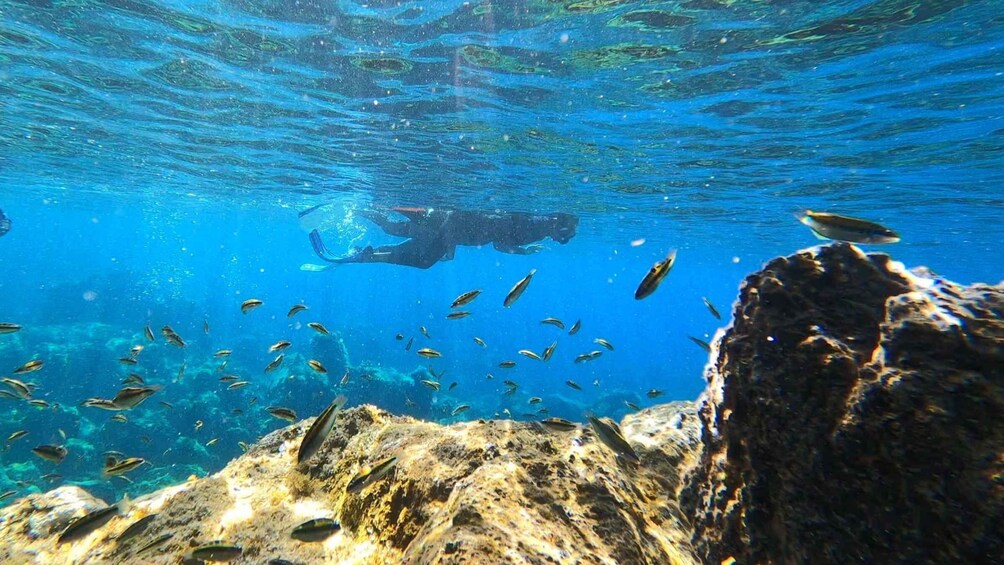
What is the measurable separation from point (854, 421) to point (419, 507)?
8.29 ft

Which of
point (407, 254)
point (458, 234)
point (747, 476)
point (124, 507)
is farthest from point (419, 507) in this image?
point (458, 234)

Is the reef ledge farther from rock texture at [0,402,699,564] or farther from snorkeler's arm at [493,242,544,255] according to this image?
snorkeler's arm at [493,242,544,255]

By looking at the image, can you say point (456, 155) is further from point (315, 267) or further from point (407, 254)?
point (315, 267)

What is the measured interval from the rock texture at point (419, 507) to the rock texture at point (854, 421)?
0.70 m

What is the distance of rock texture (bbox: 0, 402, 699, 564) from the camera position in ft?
7.88

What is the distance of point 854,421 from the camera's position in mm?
2021

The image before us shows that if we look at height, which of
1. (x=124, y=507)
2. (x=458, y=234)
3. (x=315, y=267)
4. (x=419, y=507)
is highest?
(x=458, y=234)

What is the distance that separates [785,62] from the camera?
969 centimetres

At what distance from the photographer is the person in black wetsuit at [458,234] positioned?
59.2 feet

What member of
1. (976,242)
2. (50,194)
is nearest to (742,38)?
(976,242)

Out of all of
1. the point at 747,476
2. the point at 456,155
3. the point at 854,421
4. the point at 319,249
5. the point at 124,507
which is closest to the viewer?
the point at 854,421

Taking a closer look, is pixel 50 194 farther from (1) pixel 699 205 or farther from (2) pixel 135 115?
(1) pixel 699 205

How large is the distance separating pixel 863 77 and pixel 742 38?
365 cm

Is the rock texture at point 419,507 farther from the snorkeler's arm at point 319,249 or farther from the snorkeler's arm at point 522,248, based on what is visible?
the snorkeler's arm at point 319,249
